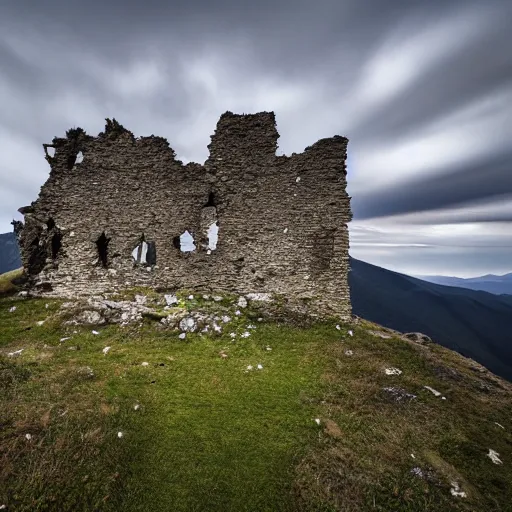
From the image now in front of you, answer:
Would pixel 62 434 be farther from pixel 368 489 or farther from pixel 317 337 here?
pixel 317 337

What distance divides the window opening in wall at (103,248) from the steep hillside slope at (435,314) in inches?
4170

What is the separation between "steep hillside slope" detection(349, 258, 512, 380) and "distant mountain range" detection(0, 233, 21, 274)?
14508 centimetres

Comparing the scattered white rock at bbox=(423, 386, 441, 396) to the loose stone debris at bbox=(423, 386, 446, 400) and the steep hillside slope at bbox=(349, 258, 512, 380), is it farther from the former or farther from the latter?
the steep hillside slope at bbox=(349, 258, 512, 380)

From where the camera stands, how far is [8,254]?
130m

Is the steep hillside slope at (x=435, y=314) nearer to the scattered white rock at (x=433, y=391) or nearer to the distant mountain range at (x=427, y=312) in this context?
the distant mountain range at (x=427, y=312)

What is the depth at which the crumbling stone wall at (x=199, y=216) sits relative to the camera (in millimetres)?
16156

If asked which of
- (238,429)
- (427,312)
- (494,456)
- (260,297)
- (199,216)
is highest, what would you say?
(199,216)

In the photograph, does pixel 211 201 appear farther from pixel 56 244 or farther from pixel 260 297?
pixel 56 244

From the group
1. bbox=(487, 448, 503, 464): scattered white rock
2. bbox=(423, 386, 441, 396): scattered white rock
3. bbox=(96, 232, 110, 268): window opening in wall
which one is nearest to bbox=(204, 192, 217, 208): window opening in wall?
bbox=(96, 232, 110, 268): window opening in wall

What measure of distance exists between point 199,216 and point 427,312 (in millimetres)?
142351

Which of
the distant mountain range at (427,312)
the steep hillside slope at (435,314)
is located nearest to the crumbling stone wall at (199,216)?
the steep hillside slope at (435,314)

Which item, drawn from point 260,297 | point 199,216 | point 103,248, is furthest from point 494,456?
point 103,248

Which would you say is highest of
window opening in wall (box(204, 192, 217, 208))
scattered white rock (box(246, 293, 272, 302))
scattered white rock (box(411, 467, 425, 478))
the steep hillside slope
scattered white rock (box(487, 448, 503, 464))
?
window opening in wall (box(204, 192, 217, 208))

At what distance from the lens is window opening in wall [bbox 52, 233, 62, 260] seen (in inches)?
712
